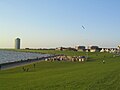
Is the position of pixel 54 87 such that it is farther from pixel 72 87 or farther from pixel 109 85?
pixel 109 85

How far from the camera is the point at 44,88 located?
22328 millimetres

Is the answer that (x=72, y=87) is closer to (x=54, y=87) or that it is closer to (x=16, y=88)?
(x=54, y=87)

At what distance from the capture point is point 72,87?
22.4 meters

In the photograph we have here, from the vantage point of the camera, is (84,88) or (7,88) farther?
(7,88)

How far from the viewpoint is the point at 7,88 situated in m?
23.3

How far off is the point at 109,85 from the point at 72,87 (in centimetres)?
320

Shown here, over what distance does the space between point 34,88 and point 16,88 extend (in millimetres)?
1580

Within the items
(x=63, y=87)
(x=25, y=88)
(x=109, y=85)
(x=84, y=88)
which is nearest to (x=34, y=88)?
(x=25, y=88)

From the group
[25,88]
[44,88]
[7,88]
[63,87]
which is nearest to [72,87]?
[63,87]

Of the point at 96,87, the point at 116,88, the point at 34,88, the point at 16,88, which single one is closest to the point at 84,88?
the point at 96,87

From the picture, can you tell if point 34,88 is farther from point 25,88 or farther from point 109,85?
point 109,85

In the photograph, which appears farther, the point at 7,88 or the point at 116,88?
the point at 7,88

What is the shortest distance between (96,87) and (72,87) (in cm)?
193

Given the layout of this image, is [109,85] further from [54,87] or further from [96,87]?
[54,87]
